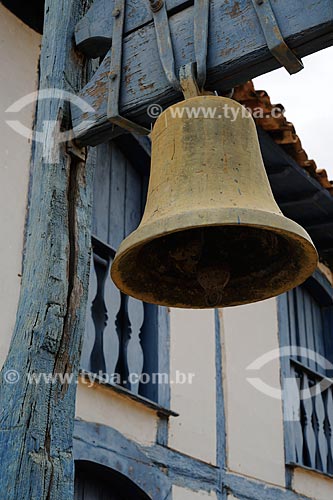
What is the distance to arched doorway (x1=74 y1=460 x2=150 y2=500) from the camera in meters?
5.11

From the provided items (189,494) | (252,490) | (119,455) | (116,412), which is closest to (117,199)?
(116,412)

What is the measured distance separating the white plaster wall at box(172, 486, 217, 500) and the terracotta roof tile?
8.50ft

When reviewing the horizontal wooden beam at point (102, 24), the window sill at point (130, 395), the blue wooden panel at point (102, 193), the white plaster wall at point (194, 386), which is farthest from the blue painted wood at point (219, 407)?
the horizontal wooden beam at point (102, 24)

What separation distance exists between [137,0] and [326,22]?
849 mm

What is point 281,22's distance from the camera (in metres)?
2.77

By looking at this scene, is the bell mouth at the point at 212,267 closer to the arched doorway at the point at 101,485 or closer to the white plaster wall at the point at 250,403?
the arched doorway at the point at 101,485

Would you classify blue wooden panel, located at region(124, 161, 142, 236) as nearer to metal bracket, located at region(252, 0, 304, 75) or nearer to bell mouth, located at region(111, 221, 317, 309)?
bell mouth, located at region(111, 221, 317, 309)

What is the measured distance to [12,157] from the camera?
4.91m

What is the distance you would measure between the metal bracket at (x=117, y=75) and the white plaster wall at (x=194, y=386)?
3226mm

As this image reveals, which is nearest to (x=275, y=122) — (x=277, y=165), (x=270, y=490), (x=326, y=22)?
(x=277, y=165)

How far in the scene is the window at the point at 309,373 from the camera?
7.53 metres

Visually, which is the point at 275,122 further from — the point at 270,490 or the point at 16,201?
the point at 270,490

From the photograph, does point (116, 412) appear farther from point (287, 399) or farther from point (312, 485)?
point (312, 485)

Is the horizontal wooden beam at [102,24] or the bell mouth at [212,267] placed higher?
the horizontal wooden beam at [102,24]
